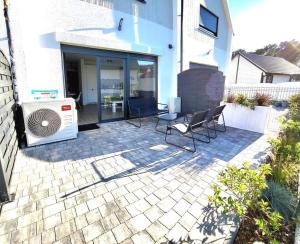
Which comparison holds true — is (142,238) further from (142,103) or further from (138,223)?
(142,103)

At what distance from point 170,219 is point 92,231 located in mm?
822

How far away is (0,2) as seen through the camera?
3525 mm

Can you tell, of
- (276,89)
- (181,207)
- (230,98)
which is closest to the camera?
(181,207)

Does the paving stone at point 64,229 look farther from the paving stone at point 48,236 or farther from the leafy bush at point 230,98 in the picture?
the leafy bush at point 230,98

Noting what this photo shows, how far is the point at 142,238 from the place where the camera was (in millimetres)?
1666

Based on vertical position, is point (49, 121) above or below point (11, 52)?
below

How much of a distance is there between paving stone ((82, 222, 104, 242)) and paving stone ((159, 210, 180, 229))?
25.4 inches

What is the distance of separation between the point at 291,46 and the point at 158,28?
1804 inches

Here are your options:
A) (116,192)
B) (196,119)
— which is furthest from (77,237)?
(196,119)

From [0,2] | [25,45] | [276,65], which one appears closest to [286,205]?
[25,45]

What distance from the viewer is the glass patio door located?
5.68 m

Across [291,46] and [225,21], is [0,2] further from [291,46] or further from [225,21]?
[291,46]

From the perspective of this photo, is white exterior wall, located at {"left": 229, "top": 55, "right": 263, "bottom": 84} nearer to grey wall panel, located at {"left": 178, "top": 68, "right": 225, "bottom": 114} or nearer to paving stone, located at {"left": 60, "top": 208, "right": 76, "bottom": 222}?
grey wall panel, located at {"left": 178, "top": 68, "right": 225, "bottom": 114}

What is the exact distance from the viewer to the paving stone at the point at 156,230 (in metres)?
1.69
